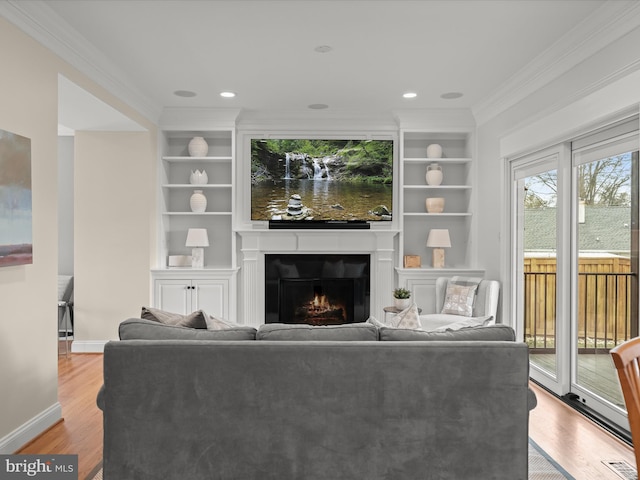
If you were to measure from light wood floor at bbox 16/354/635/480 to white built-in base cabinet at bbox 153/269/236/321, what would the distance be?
1.53m

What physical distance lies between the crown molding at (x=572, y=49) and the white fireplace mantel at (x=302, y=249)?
6.32ft

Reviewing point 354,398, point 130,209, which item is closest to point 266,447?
point 354,398

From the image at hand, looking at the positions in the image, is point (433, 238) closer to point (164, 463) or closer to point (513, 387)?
point (513, 387)

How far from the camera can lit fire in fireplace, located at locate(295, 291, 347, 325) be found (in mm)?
5941

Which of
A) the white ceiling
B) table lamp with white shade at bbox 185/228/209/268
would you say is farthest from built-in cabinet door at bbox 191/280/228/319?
the white ceiling

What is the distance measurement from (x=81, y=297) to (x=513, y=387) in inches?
182

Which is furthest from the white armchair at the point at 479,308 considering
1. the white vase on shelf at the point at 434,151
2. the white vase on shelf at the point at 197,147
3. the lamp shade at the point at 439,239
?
the white vase on shelf at the point at 197,147

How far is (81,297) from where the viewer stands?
5.39 meters

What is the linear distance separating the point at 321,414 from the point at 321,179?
12.6ft

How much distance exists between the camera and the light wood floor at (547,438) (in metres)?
2.78

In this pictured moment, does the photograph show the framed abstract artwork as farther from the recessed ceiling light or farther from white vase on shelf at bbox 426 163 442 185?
white vase on shelf at bbox 426 163 442 185

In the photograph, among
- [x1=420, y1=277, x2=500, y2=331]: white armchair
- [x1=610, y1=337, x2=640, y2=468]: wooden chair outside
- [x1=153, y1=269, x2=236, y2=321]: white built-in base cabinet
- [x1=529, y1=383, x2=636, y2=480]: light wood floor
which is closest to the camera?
[x1=610, y1=337, x2=640, y2=468]: wooden chair outside

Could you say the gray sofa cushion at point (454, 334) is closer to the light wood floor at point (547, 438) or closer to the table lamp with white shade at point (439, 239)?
the light wood floor at point (547, 438)

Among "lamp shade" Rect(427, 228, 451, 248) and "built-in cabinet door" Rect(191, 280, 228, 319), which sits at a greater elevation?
"lamp shade" Rect(427, 228, 451, 248)
